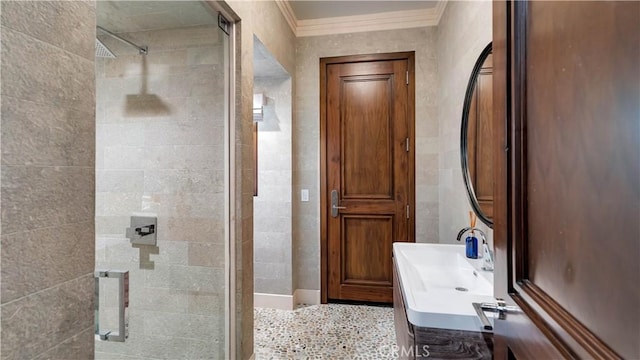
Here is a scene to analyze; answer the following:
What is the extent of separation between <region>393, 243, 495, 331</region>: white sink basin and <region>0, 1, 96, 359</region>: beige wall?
0.94 metres

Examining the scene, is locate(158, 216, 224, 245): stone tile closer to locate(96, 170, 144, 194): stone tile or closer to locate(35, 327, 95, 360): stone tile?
locate(96, 170, 144, 194): stone tile

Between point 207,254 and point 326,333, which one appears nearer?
point 207,254

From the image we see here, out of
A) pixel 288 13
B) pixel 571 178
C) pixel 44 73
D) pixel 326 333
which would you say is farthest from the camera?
pixel 288 13

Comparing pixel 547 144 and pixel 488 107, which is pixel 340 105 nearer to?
pixel 488 107

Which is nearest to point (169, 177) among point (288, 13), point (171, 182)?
point (171, 182)

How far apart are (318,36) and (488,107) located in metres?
1.86

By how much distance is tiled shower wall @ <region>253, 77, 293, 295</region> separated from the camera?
106 inches

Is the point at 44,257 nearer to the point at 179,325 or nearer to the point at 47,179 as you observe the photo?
the point at 47,179

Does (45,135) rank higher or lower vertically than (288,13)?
lower

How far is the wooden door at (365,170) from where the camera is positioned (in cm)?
270

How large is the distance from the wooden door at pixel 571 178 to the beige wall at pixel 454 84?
958mm

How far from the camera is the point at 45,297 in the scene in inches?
25.6

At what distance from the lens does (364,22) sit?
2.69m

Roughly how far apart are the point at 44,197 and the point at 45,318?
0.85 ft
